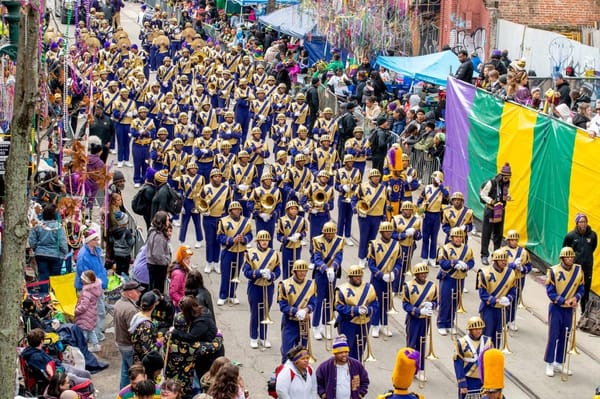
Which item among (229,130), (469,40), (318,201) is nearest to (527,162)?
(318,201)

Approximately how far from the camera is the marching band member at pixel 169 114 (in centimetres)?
2793

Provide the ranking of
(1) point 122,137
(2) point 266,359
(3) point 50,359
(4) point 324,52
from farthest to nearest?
(4) point 324,52
(1) point 122,137
(2) point 266,359
(3) point 50,359

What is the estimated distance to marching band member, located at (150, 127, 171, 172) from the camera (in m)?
24.3

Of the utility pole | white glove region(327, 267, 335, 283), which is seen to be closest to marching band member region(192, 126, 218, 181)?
white glove region(327, 267, 335, 283)

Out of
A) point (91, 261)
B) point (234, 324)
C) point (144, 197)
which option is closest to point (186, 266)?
point (91, 261)

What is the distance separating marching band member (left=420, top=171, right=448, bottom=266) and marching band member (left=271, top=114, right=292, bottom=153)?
16.7 feet

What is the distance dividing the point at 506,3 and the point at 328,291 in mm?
16733

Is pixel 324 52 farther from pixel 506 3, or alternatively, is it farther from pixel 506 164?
pixel 506 164

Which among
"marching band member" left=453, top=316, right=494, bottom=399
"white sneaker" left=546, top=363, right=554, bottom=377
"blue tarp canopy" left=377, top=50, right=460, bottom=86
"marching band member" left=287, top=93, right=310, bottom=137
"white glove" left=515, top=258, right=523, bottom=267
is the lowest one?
"white sneaker" left=546, top=363, right=554, bottom=377

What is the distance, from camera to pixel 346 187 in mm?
22672

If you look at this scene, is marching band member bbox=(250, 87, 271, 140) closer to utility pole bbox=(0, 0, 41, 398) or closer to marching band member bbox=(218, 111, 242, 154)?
marching band member bbox=(218, 111, 242, 154)

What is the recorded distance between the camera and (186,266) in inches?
651

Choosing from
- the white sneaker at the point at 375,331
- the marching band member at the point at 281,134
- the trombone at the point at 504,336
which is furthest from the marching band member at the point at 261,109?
the trombone at the point at 504,336

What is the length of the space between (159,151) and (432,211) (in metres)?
5.64
